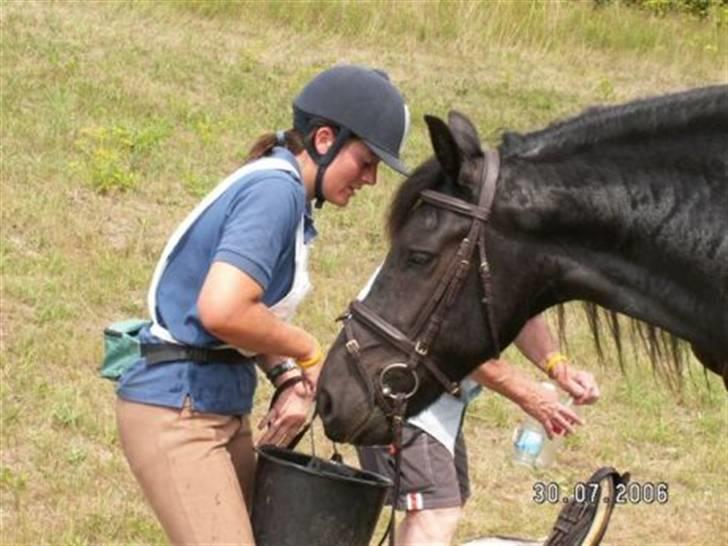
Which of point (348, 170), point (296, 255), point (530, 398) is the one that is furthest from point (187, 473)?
point (530, 398)

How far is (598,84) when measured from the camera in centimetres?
1673

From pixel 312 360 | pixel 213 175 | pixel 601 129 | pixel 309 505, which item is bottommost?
pixel 213 175

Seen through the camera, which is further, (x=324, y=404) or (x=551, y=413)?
(x=551, y=413)

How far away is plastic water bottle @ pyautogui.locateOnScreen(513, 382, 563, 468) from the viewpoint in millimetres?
6941

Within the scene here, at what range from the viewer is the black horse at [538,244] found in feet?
13.4

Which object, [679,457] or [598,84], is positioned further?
[598,84]

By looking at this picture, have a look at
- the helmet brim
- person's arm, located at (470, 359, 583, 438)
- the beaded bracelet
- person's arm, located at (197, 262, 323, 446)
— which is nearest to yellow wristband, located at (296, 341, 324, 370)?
person's arm, located at (197, 262, 323, 446)

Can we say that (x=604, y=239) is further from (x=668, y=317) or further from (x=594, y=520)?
(x=594, y=520)

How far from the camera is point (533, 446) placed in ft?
23.1

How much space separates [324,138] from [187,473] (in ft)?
3.17

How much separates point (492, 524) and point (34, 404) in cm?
227

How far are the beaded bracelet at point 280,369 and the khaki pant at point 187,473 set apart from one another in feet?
0.87

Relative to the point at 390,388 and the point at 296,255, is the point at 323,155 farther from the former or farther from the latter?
the point at 390,388

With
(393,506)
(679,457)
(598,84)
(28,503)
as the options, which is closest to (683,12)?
(598,84)
